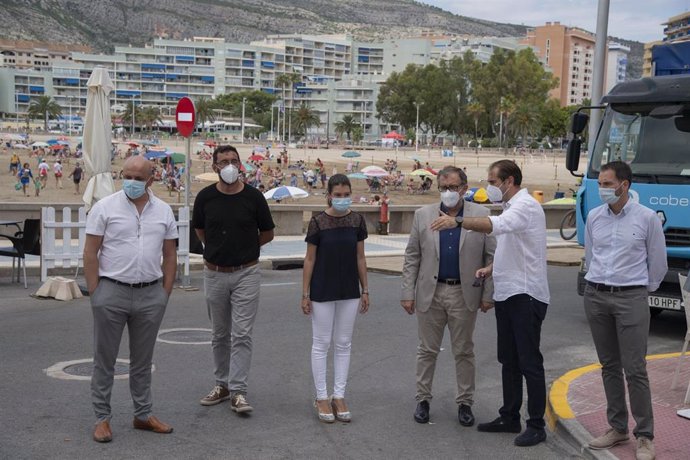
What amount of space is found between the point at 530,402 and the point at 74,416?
3257 mm

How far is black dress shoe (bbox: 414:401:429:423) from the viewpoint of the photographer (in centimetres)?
653

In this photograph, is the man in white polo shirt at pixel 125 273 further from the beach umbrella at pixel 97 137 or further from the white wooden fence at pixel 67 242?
the beach umbrella at pixel 97 137

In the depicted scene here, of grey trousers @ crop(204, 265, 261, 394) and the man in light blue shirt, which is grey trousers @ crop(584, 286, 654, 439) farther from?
grey trousers @ crop(204, 265, 261, 394)

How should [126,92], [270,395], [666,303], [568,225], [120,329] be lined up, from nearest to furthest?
[120,329] < [270,395] < [666,303] < [568,225] < [126,92]

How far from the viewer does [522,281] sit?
5.96m

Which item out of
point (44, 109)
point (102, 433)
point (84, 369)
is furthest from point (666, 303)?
point (44, 109)

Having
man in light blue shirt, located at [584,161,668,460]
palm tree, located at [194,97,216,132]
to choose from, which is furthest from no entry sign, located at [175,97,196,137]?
palm tree, located at [194,97,216,132]

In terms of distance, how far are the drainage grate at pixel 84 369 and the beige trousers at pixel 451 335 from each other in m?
2.79

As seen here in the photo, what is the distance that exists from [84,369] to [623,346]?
466 centimetres

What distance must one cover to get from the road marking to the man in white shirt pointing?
576 millimetres

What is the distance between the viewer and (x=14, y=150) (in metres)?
84.3

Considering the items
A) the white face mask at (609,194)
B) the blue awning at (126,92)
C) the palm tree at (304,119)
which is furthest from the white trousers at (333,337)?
the blue awning at (126,92)

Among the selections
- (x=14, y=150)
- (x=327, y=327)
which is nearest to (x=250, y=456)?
(x=327, y=327)

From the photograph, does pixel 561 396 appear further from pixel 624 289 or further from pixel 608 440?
pixel 624 289
